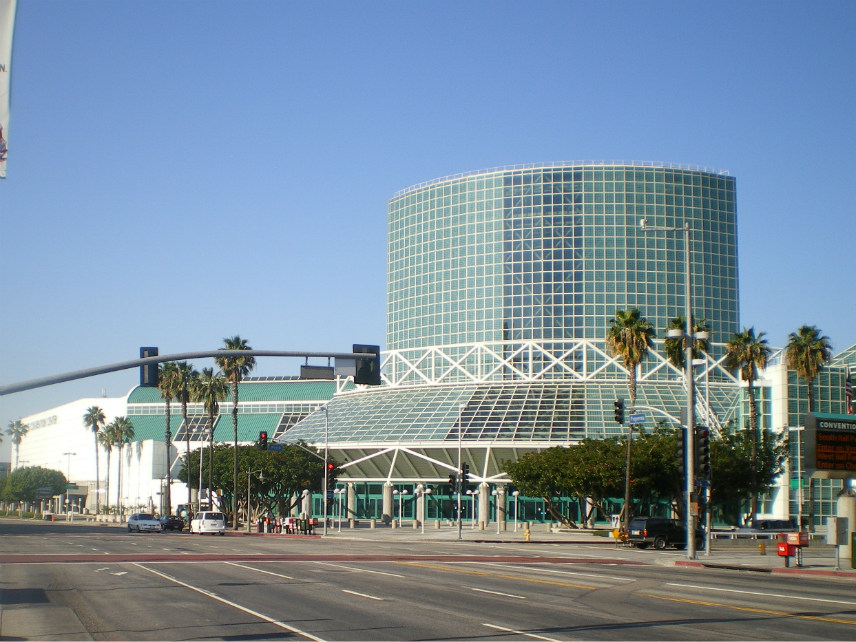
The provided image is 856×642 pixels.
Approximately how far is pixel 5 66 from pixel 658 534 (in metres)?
50.8

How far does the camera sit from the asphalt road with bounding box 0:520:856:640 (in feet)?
65.2

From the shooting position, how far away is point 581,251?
156125 millimetres

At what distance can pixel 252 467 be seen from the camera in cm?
9950

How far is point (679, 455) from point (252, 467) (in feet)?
204

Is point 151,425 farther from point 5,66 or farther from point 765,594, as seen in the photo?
point 5,66

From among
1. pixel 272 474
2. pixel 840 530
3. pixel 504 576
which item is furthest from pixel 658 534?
pixel 272 474

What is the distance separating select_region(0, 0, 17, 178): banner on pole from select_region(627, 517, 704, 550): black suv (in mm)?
50338

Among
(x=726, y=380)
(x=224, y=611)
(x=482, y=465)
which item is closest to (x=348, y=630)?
(x=224, y=611)

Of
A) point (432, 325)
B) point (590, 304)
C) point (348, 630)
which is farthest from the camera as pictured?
point (432, 325)

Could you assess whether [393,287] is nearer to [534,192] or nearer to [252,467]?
[534,192]

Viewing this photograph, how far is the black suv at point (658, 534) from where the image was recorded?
2231 inches

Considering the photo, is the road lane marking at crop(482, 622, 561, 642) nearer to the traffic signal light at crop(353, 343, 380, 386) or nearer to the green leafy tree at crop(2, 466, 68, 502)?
the traffic signal light at crop(353, 343, 380, 386)

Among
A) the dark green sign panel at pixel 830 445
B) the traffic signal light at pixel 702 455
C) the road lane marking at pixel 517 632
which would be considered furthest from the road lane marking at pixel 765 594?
the dark green sign panel at pixel 830 445

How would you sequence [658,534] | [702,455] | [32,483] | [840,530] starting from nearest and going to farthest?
[840,530], [702,455], [658,534], [32,483]
